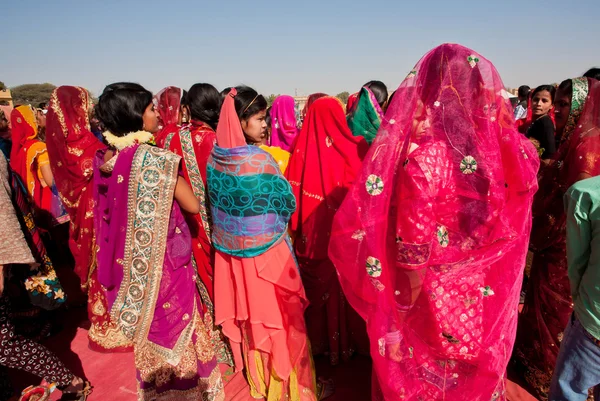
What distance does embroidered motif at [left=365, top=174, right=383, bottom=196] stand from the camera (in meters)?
1.57

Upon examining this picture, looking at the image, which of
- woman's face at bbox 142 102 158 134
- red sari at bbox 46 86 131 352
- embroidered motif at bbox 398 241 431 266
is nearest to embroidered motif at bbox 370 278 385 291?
embroidered motif at bbox 398 241 431 266

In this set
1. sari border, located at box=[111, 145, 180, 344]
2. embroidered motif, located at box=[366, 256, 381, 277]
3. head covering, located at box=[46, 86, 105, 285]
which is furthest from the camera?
head covering, located at box=[46, 86, 105, 285]

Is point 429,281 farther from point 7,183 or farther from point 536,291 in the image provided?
point 7,183

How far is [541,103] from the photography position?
4.57m

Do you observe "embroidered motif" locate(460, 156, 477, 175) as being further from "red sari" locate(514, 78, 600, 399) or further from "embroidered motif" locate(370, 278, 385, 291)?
"red sari" locate(514, 78, 600, 399)

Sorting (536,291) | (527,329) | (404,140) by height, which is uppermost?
(404,140)

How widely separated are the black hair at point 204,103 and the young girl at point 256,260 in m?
0.57

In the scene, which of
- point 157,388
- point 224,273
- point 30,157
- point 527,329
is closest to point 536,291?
point 527,329

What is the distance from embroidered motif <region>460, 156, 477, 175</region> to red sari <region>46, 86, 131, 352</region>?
2.97 m

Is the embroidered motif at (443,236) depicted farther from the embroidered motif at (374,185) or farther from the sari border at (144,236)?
the sari border at (144,236)

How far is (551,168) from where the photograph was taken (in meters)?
2.25

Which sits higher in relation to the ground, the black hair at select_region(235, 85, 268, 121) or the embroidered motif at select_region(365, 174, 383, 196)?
the black hair at select_region(235, 85, 268, 121)

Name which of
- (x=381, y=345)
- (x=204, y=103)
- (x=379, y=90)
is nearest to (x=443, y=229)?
(x=381, y=345)

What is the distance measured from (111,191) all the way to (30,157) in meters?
2.54
